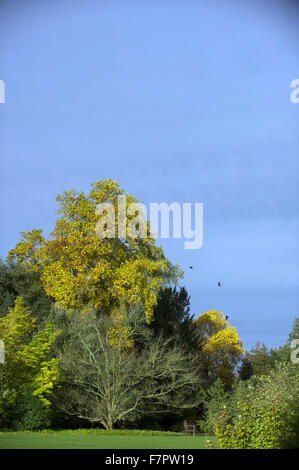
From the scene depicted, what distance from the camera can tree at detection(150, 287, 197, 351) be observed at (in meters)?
26.2

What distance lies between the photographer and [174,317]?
27422 mm

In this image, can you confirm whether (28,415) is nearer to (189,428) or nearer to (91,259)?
(91,259)

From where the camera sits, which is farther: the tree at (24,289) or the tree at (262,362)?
the tree at (262,362)

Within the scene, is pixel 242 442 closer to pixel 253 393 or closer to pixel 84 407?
pixel 253 393

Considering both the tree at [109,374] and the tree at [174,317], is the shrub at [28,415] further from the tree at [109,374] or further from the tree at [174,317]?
the tree at [174,317]

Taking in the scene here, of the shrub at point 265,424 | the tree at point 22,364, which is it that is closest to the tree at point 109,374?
the tree at point 22,364

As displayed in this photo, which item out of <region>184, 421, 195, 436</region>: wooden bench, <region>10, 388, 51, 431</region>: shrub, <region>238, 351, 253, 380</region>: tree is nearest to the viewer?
<region>10, 388, 51, 431</region>: shrub

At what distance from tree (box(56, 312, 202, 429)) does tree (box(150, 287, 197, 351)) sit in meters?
2.70

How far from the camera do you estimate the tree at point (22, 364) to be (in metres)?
18.9

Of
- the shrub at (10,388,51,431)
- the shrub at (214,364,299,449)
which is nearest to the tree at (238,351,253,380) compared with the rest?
the shrub at (10,388,51,431)

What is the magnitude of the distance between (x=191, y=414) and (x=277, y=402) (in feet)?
53.3

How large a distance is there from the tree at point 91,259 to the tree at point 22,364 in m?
2.78

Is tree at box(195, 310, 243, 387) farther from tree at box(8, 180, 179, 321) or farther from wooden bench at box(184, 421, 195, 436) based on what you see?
tree at box(8, 180, 179, 321)
